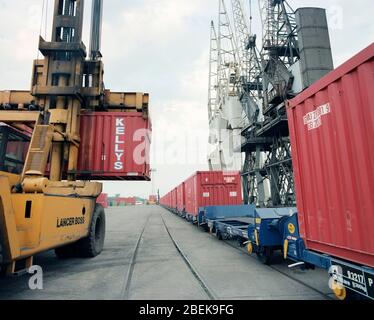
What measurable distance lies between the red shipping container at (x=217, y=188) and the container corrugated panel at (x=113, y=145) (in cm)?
667

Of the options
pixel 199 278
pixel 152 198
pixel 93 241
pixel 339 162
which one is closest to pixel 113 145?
pixel 93 241

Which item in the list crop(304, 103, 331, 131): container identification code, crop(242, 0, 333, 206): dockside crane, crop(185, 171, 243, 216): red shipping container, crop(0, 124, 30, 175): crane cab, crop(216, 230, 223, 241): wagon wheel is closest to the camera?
crop(304, 103, 331, 131): container identification code

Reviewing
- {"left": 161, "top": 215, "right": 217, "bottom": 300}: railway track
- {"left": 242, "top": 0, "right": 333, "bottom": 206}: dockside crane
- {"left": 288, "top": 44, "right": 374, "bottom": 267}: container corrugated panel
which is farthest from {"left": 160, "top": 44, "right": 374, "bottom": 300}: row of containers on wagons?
{"left": 242, "top": 0, "right": 333, "bottom": 206}: dockside crane

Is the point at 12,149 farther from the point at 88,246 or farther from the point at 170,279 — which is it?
the point at 170,279

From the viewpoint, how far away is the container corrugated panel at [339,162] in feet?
9.62

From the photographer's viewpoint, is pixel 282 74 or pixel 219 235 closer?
pixel 219 235

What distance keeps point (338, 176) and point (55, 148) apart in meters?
7.05

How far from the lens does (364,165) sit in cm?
296

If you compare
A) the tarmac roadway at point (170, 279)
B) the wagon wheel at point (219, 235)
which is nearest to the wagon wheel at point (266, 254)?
the tarmac roadway at point (170, 279)

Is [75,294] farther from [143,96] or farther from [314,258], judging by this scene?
[143,96]

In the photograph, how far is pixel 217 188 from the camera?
48.5 feet

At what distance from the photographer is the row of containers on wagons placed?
9.59ft

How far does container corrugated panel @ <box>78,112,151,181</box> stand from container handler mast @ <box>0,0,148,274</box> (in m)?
0.37

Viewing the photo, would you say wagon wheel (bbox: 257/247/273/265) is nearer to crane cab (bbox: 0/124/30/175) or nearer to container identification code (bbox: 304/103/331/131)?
container identification code (bbox: 304/103/331/131)
